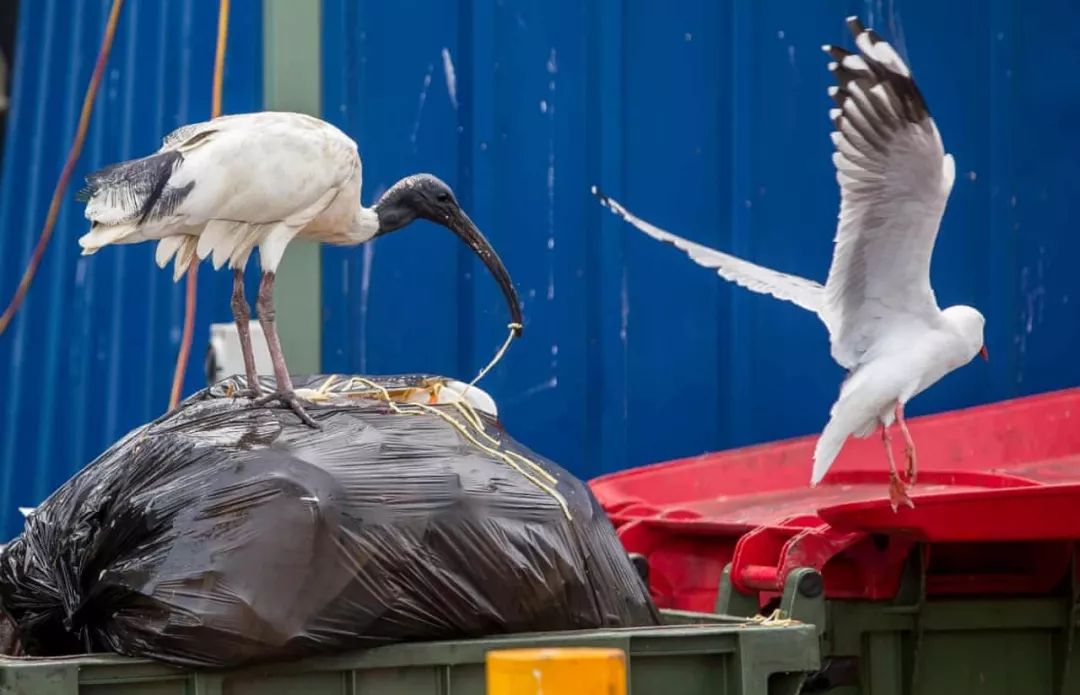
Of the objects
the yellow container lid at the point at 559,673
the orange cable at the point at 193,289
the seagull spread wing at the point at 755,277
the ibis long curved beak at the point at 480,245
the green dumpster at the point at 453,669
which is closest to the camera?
the yellow container lid at the point at 559,673

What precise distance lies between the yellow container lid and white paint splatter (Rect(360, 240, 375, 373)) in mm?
3613

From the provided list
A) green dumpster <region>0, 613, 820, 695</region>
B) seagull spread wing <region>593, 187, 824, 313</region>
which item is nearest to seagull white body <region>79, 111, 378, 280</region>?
green dumpster <region>0, 613, 820, 695</region>

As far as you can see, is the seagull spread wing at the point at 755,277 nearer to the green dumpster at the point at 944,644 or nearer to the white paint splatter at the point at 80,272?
the green dumpster at the point at 944,644

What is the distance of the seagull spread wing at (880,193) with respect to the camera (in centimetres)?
457

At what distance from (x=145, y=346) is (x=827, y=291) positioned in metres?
2.35

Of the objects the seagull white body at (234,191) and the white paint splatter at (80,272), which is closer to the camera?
the seagull white body at (234,191)

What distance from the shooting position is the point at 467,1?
603 cm

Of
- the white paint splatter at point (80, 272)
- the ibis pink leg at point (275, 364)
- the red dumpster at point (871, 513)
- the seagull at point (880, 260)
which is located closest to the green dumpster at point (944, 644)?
the red dumpster at point (871, 513)

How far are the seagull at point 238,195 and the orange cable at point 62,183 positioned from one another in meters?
2.32

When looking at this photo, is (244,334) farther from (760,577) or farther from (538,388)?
(538,388)

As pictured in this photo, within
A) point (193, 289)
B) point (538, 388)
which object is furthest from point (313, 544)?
point (538, 388)

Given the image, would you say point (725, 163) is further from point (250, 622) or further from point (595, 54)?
point (250, 622)

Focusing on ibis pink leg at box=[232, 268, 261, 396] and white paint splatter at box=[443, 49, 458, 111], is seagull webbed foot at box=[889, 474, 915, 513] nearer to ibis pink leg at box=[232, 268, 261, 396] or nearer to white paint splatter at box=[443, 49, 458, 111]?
ibis pink leg at box=[232, 268, 261, 396]

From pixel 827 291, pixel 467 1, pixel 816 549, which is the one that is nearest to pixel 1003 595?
pixel 816 549
